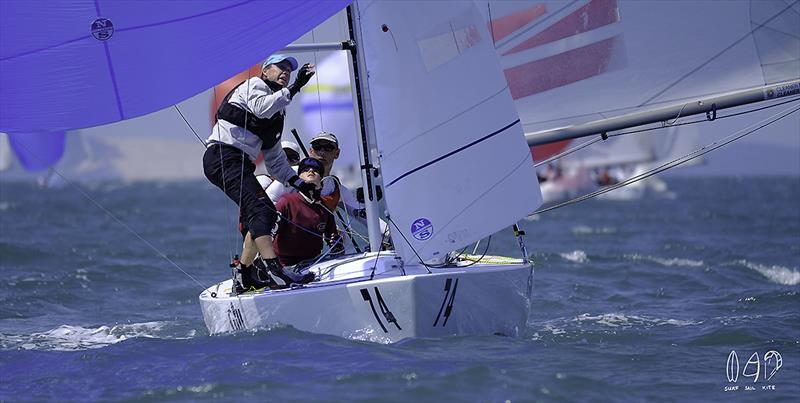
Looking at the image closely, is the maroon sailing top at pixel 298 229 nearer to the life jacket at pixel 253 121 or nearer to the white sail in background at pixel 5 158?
the life jacket at pixel 253 121

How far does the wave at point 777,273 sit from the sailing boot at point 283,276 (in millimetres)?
6184

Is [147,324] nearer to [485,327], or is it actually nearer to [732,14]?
[485,327]

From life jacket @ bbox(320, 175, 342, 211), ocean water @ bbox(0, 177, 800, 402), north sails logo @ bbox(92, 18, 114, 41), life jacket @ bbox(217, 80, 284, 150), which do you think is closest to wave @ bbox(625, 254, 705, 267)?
ocean water @ bbox(0, 177, 800, 402)

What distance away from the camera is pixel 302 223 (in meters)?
7.55

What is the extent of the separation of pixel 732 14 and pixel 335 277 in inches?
135

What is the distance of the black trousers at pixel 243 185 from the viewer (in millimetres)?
6975

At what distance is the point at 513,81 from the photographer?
28.1 feet

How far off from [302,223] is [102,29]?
1.76 meters

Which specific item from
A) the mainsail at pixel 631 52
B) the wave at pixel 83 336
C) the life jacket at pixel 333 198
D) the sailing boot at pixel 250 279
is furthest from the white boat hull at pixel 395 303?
the mainsail at pixel 631 52

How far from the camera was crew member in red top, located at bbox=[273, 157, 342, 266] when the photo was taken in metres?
7.50

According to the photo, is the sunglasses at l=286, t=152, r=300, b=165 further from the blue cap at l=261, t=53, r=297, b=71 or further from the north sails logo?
the north sails logo

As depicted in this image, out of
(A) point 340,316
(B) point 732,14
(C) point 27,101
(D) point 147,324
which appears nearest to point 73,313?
(D) point 147,324

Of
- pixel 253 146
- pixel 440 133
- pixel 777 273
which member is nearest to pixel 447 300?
pixel 440 133

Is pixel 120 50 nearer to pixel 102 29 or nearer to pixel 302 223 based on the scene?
pixel 102 29
